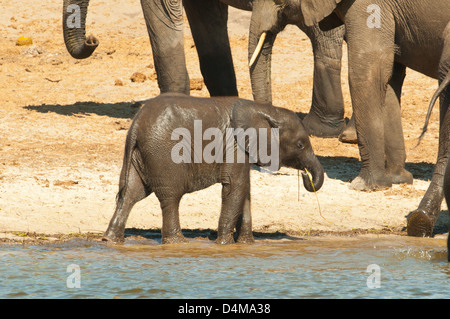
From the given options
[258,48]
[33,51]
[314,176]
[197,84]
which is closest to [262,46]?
[258,48]

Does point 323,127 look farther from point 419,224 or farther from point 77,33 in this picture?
point 419,224

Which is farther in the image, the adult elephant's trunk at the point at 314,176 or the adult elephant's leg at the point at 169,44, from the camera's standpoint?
the adult elephant's leg at the point at 169,44

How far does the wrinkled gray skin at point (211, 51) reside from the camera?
8.52 m

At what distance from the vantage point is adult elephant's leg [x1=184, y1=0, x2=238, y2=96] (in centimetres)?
910

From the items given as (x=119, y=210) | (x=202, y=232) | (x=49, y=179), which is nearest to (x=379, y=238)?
(x=202, y=232)

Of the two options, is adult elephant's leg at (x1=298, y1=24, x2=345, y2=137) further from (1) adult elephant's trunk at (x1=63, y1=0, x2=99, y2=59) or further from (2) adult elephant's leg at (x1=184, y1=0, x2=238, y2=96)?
(1) adult elephant's trunk at (x1=63, y1=0, x2=99, y2=59)

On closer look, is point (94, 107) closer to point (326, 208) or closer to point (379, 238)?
point (326, 208)

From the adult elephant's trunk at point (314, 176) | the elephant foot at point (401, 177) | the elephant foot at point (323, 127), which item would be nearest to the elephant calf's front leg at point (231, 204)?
the adult elephant's trunk at point (314, 176)

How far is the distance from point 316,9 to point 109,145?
80.9 inches

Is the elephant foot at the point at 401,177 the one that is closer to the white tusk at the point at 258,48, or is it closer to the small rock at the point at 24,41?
the white tusk at the point at 258,48

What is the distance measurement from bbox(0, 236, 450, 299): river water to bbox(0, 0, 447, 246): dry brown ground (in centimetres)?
56

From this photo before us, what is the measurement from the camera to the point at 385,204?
730 cm

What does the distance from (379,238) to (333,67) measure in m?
3.21

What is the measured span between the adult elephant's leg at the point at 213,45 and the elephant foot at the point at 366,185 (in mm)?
1925
